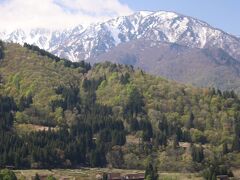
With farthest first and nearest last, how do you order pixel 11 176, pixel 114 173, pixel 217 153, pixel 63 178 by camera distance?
pixel 217 153 → pixel 114 173 → pixel 63 178 → pixel 11 176

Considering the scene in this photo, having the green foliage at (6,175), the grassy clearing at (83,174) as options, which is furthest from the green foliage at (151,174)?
the green foliage at (6,175)

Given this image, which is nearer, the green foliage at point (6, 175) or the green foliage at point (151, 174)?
the green foliage at point (6, 175)

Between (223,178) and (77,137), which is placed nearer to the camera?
(223,178)

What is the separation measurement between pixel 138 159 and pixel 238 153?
34.9 meters

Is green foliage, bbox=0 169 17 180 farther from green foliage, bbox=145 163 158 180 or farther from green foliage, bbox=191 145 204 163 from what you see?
green foliage, bbox=191 145 204 163

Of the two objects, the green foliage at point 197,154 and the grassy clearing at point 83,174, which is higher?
the green foliage at point 197,154

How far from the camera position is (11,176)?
470ft

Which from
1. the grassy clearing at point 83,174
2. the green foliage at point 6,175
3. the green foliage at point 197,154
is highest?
the green foliage at point 197,154

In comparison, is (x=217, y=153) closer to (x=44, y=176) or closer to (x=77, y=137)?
(x=77, y=137)

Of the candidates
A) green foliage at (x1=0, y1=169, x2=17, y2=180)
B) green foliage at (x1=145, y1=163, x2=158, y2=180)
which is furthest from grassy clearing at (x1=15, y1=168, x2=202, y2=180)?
green foliage at (x1=0, y1=169, x2=17, y2=180)

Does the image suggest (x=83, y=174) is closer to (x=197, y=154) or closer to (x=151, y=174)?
(x=151, y=174)

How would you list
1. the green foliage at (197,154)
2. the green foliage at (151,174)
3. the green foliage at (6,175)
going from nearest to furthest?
the green foliage at (6,175), the green foliage at (151,174), the green foliage at (197,154)

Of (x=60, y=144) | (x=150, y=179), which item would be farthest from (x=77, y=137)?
(x=150, y=179)

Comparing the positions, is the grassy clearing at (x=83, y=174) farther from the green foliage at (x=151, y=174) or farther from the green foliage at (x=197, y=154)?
the green foliage at (x=197, y=154)
